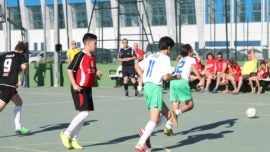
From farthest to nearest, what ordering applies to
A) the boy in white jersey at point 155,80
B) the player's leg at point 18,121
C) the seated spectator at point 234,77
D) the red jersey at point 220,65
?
the red jersey at point 220,65 → the seated spectator at point 234,77 → the player's leg at point 18,121 → the boy in white jersey at point 155,80

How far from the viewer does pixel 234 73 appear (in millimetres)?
20562

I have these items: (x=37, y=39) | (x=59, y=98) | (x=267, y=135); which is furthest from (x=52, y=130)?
(x=37, y=39)

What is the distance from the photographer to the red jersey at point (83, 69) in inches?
364

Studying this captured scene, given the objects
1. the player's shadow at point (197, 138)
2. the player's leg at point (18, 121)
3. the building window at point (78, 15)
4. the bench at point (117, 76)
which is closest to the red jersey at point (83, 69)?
the player's shadow at point (197, 138)

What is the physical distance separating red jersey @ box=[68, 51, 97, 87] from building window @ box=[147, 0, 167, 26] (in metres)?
53.5

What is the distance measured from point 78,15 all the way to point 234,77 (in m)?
53.5

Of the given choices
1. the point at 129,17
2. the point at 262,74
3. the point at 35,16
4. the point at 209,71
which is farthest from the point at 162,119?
the point at 35,16

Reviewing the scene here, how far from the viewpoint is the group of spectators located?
20078 mm

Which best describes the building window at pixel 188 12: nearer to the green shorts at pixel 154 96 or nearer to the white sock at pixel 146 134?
the green shorts at pixel 154 96

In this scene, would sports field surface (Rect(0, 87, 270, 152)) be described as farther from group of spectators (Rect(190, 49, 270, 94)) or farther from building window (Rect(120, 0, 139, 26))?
building window (Rect(120, 0, 139, 26))

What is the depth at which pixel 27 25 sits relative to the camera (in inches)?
2943

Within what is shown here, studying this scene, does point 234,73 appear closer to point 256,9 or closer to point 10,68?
point 10,68

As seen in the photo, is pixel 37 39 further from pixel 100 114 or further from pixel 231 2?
pixel 100 114

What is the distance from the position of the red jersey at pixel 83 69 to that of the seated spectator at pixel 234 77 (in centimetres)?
1165
